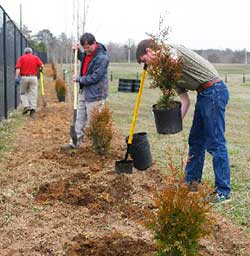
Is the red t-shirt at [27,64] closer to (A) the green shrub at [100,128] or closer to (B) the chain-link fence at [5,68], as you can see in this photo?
(B) the chain-link fence at [5,68]

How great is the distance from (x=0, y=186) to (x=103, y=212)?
151 cm

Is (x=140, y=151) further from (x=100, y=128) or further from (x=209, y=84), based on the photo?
(x=209, y=84)

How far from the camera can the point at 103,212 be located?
195 inches

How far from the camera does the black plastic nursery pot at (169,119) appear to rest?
222 inches

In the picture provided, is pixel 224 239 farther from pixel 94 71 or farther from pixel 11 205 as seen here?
pixel 94 71

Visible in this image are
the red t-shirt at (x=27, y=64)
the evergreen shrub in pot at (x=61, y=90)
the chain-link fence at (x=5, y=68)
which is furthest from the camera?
the evergreen shrub in pot at (x=61, y=90)

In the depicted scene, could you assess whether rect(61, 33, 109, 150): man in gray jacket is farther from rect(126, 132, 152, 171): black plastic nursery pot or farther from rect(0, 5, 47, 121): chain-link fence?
rect(0, 5, 47, 121): chain-link fence

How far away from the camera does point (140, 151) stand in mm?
6441

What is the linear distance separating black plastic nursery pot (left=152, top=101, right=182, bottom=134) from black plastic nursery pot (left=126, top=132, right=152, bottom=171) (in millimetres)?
728

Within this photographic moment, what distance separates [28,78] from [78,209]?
8681 mm

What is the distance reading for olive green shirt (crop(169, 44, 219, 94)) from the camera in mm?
5336

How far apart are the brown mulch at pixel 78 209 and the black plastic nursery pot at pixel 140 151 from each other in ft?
0.38

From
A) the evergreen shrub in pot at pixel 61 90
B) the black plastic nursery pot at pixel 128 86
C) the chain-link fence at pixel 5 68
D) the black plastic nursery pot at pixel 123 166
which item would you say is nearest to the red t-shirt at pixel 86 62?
the black plastic nursery pot at pixel 123 166

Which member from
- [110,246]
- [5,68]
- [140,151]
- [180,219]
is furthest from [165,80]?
[5,68]
